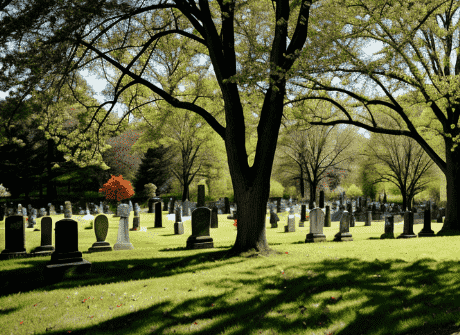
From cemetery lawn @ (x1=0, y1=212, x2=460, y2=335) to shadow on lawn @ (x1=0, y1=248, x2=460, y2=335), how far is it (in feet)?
0.05

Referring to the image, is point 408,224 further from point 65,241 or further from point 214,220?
point 65,241

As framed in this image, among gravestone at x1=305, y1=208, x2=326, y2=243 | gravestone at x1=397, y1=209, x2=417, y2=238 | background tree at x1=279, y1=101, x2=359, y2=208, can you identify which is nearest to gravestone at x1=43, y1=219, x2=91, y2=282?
gravestone at x1=305, y1=208, x2=326, y2=243

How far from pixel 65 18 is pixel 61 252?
16.1 feet

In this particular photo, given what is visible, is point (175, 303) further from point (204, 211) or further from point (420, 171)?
point (420, 171)

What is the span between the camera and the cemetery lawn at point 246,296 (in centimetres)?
395

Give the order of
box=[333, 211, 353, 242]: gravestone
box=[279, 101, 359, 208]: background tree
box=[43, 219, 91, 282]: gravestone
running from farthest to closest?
box=[279, 101, 359, 208]: background tree < box=[333, 211, 353, 242]: gravestone < box=[43, 219, 91, 282]: gravestone

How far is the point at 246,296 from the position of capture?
4926mm

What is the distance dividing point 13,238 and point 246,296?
723 cm

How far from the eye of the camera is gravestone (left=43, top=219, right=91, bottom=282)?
6566 millimetres

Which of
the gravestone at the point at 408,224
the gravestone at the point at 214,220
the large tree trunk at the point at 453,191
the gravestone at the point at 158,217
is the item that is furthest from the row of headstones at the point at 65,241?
the large tree trunk at the point at 453,191

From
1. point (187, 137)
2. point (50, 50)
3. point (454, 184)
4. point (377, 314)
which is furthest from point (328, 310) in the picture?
point (187, 137)

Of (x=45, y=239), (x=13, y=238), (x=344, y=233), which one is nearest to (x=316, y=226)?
→ (x=344, y=233)

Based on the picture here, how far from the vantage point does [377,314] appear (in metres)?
4.13

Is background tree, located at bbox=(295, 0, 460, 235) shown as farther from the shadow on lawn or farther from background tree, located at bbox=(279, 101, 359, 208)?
background tree, located at bbox=(279, 101, 359, 208)
